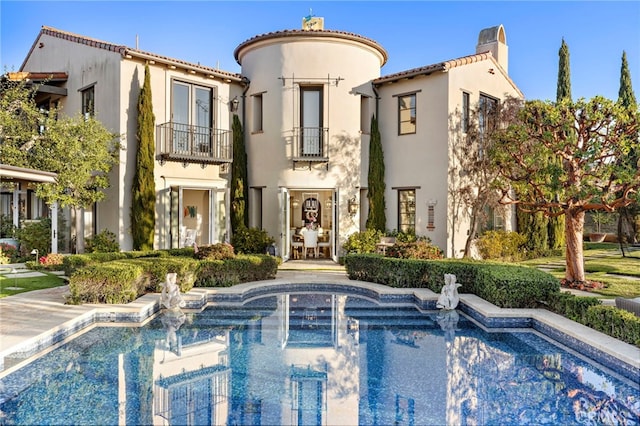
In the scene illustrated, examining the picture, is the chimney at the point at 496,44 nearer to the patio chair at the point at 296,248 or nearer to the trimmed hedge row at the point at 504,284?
the patio chair at the point at 296,248

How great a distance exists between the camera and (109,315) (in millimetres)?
10344

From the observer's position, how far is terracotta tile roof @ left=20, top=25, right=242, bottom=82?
16391 millimetres

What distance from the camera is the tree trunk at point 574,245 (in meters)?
13.5

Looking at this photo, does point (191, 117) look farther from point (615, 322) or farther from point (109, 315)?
point (615, 322)

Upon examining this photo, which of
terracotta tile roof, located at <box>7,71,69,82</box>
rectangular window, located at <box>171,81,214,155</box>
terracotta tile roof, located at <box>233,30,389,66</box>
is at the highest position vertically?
terracotta tile roof, located at <box>233,30,389,66</box>

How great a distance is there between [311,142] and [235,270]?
712cm

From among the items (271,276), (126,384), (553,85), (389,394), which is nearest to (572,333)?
(389,394)

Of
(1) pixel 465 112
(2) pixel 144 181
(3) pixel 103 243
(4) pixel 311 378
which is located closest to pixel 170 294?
(4) pixel 311 378

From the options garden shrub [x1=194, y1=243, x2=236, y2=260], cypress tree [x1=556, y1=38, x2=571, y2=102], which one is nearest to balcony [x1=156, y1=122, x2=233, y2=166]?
garden shrub [x1=194, y1=243, x2=236, y2=260]

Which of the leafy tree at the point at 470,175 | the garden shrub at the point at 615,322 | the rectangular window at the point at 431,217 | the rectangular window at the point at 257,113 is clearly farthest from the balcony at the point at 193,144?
the garden shrub at the point at 615,322

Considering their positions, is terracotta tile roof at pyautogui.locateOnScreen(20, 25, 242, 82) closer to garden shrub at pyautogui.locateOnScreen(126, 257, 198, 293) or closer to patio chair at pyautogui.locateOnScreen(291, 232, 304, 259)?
patio chair at pyautogui.locateOnScreen(291, 232, 304, 259)

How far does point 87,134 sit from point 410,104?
1210 centimetres

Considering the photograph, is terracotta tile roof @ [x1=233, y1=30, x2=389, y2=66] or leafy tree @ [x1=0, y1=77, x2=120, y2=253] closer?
leafy tree @ [x1=0, y1=77, x2=120, y2=253]

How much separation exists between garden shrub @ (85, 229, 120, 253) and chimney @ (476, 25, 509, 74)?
1833 cm
